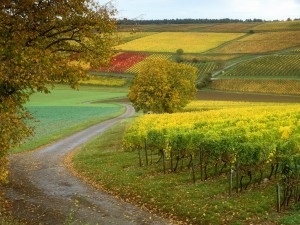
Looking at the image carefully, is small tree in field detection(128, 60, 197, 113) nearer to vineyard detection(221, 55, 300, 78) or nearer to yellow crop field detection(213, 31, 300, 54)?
vineyard detection(221, 55, 300, 78)

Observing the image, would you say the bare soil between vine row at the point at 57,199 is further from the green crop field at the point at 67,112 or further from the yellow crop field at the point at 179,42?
the yellow crop field at the point at 179,42

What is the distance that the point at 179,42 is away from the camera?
161 metres

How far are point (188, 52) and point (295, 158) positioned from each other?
411ft

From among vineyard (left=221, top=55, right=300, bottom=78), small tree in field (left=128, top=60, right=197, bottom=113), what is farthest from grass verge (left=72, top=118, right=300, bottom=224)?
vineyard (left=221, top=55, right=300, bottom=78)

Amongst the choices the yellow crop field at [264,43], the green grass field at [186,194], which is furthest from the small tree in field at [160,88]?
the yellow crop field at [264,43]

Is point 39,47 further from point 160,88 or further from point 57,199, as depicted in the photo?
point 160,88

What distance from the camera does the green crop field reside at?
50094 mm

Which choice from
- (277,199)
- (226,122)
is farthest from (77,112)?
(277,199)

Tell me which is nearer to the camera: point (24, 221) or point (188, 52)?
point (24, 221)

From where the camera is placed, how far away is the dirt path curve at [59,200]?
62.6 feet

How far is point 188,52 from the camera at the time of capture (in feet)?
469

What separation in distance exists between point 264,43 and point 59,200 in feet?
425

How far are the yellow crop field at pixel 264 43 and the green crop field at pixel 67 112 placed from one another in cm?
4340

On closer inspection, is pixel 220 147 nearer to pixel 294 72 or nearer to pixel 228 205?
pixel 228 205
